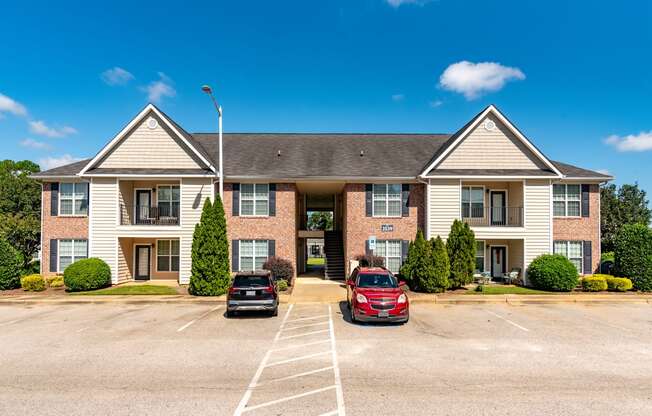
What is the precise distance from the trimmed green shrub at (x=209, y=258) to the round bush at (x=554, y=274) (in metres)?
16.4

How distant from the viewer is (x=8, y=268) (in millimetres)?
18656

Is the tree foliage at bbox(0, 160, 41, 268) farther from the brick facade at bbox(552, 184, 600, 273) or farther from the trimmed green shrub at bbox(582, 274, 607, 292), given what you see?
the brick facade at bbox(552, 184, 600, 273)

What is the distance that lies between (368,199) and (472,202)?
6.39 meters

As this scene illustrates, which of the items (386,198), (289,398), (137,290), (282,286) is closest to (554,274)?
(386,198)

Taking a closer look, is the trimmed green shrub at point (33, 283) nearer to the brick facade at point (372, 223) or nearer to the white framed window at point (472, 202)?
the brick facade at point (372, 223)

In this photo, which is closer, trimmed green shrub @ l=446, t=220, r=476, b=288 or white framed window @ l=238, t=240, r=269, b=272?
trimmed green shrub @ l=446, t=220, r=476, b=288

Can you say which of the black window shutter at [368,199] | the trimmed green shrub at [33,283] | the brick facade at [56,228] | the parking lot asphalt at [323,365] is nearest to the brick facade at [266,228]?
the black window shutter at [368,199]

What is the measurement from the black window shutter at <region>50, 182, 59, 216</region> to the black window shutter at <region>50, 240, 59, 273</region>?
1688 millimetres

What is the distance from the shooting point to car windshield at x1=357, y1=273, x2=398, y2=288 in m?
13.0

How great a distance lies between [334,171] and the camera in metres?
21.5

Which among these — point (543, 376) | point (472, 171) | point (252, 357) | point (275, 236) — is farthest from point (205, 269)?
point (472, 171)

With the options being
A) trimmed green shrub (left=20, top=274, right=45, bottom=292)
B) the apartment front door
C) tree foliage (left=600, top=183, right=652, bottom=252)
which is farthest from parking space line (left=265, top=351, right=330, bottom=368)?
tree foliage (left=600, top=183, right=652, bottom=252)

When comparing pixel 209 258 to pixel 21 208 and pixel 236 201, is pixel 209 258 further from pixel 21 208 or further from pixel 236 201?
pixel 21 208

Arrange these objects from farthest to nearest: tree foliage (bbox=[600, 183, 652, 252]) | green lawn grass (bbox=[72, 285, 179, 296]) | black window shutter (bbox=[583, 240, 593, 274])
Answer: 1. tree foliage (bbox=[600, 183, 652, 252])
2. black window shutter (bbox=[583, 240, 593, 274])
3. green lawn grass (bbox=[72, 285, 179, 296])
